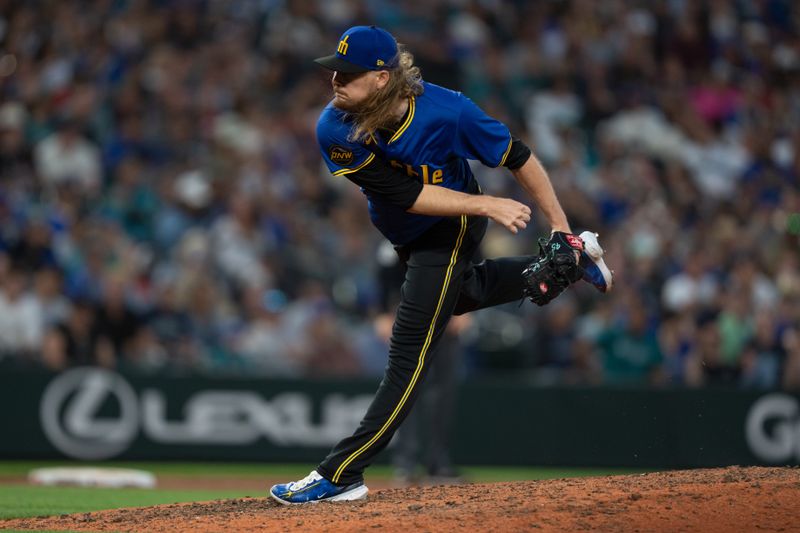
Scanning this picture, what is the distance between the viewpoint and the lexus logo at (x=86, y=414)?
1110cm

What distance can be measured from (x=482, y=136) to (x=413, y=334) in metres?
1.08

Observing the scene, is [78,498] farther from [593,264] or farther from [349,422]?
[593,264]

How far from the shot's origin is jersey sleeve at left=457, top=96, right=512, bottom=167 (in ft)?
19.2

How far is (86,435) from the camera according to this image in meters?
11.1

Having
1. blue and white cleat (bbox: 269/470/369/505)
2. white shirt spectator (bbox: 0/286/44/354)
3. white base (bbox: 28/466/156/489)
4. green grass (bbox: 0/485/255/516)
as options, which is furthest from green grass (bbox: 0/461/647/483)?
blue and white cleat (bbox: 269/470/369/505)

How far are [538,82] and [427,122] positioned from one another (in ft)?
33.8

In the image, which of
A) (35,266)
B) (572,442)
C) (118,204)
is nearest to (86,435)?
(35,266)

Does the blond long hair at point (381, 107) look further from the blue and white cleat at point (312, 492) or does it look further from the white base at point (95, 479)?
the white base at point (95, 479)

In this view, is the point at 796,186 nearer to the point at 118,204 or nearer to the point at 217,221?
the point at 217,221

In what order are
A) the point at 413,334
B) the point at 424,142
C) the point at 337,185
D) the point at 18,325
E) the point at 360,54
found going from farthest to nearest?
the point at 337,185, the point at 18,325, the point at 413,334, the point at 424,142, the point at 360,54

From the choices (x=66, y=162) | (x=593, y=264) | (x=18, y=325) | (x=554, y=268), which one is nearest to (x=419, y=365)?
(x=554, y=268)

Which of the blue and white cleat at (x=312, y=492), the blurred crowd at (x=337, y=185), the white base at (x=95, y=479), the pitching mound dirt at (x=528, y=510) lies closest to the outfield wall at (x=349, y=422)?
the blurred crowd at (x=337, y=185)

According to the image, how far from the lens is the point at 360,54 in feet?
18.7

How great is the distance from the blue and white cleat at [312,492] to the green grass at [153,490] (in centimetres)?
165
